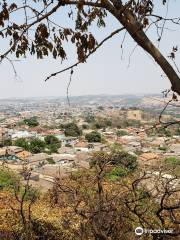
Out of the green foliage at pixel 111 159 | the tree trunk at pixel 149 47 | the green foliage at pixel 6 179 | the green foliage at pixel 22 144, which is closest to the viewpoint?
the tree trunk at pixel 149 47

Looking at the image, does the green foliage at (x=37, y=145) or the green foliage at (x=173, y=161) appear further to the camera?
the green foliage at (x=37, y=145)

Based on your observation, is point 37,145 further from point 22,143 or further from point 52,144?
point 52,144

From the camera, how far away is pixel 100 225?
799 centimetres

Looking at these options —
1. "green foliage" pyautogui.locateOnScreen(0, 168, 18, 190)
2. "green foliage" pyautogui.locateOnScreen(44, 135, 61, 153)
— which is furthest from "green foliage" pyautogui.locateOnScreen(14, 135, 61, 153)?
"green foliage" pyautogui.locateOnScreen(0, 168, 18, 190)

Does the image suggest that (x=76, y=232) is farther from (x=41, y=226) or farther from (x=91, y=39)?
(x=91, y=39)

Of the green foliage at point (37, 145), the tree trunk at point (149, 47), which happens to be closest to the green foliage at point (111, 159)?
the tree trunk at point (149, 47)

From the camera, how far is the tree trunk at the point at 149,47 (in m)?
2.81

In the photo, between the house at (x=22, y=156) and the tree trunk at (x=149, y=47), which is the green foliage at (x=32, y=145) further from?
the tree trunk at (x=149, y=47)

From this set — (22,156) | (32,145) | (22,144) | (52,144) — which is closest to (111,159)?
(22,156)

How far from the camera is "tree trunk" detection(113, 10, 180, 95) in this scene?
2809mm

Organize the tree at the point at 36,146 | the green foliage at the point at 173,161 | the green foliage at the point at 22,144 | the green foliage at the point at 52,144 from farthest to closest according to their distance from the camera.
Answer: the green foliage at the point at 22,144 < the green foliage at the point at 52,144 < the tree at the point at 36,146 < the green foliage at the point at 173,161

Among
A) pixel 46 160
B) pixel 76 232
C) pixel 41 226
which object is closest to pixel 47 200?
pixel 41 226

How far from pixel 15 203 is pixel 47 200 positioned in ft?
6.74

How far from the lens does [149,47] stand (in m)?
2.84
